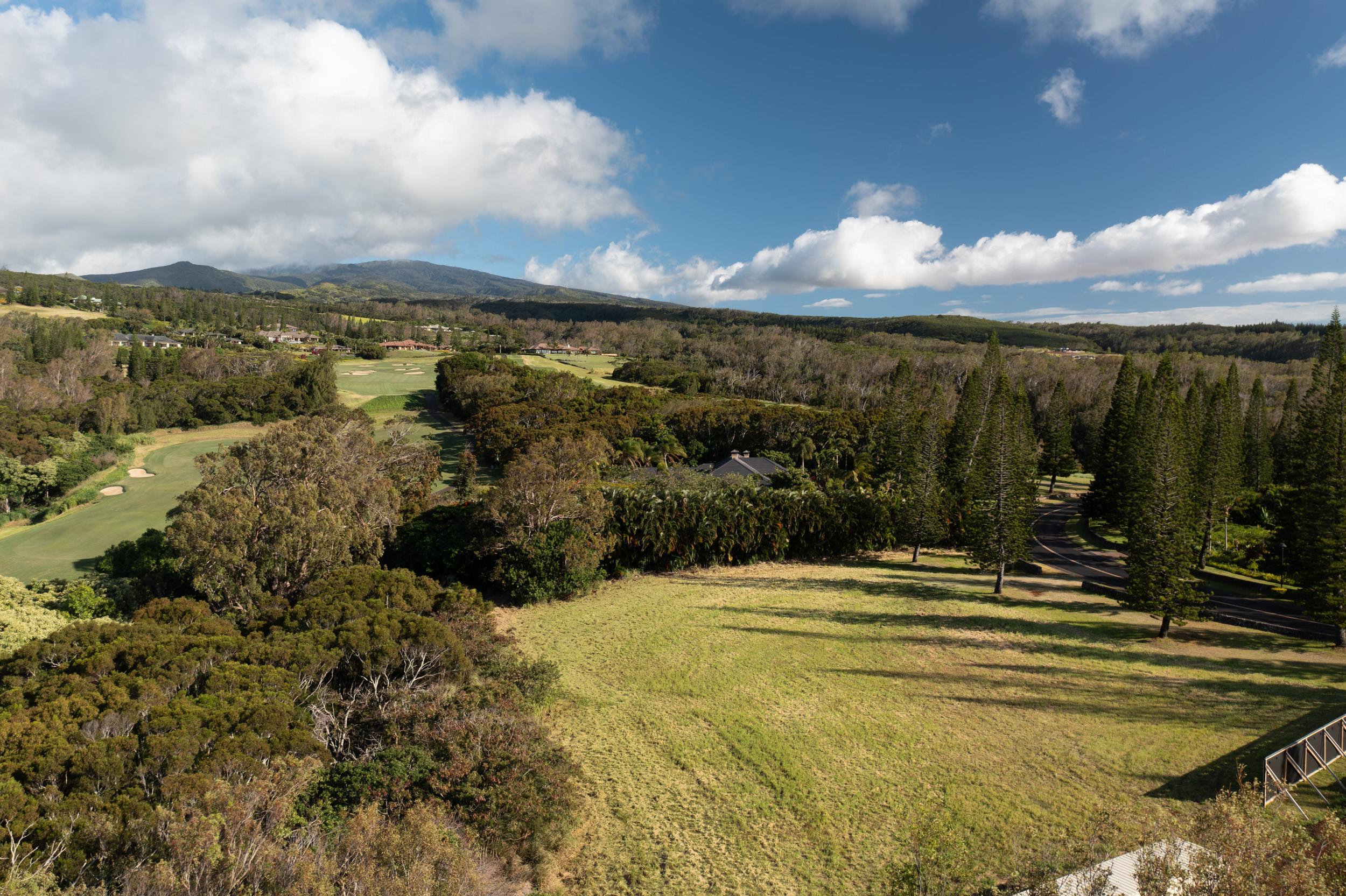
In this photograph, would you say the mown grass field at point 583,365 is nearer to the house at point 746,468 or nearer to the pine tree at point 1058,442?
the house at point 746,468

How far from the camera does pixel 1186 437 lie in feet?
98.4

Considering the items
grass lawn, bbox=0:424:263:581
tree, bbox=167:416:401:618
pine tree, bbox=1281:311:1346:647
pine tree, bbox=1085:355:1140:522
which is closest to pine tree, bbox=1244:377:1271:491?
pine tree, bbox=1085:355:1140:522

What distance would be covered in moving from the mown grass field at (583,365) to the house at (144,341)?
157 ft

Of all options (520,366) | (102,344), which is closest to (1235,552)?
(520,366)

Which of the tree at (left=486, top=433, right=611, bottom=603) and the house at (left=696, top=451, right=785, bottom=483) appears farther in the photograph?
the house at (left=696, top=451, right=785, bottom=483)

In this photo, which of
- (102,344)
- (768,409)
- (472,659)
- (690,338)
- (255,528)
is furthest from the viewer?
(690,338)

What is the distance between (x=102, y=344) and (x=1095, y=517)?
4055 inches

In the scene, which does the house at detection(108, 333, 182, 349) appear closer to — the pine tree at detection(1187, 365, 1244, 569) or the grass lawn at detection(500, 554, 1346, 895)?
the grass lawn at detection(500, 554, 1346, 895)

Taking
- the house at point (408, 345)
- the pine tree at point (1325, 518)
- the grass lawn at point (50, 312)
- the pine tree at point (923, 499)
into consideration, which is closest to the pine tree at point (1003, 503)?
the pine tree at point (923, 499)

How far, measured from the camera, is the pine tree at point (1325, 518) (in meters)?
18.4

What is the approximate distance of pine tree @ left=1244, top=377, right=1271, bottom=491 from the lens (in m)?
40.6

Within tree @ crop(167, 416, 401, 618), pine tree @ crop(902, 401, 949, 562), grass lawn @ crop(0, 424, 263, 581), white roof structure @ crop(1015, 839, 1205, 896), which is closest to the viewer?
white roof structure @ crop(1015, 839, 1205, 896)

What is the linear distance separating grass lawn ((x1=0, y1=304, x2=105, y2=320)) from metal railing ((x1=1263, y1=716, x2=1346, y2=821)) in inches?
5308

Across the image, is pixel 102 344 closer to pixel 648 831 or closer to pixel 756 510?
pixel 756 510
